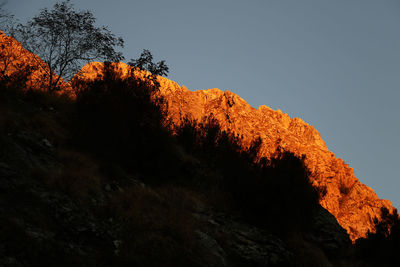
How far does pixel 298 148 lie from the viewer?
25.1 m

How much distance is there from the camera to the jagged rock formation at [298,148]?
2044cm

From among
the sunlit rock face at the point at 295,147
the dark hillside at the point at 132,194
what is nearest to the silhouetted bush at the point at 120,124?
the dark hillside at the point at 132,194

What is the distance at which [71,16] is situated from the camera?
34.8ft

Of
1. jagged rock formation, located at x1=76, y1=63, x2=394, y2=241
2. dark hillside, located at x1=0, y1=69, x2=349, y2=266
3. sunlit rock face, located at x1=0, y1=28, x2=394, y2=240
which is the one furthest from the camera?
jagged rock formation, located at x1=76, y1=63, x2=394, y2=241

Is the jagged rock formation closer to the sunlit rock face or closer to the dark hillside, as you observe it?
the sunlit rock face

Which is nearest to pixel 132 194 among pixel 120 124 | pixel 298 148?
pixel 120 124

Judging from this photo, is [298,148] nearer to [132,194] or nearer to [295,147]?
[295,147]

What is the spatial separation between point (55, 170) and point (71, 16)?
7.96m

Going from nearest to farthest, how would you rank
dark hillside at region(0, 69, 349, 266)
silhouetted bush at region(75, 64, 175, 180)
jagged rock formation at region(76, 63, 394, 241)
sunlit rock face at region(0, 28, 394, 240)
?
dark hillside at region(0, 69, 349, 266), silhouetted bush at region(75, 64, 175, 180), sunlit rock face at region(0, 28, 394, 240), jagged rock formation at region(76, 63, 394, 241)

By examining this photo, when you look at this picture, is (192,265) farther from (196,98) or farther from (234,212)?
(196,98)

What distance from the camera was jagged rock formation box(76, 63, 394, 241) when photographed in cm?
2044

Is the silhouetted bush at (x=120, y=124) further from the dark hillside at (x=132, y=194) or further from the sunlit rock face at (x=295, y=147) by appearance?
the sunlit rock face at (x=295, y=147)

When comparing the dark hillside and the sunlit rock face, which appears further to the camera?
the sunlit rock face

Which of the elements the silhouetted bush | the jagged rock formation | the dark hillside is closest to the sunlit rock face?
the jagged rock formation
